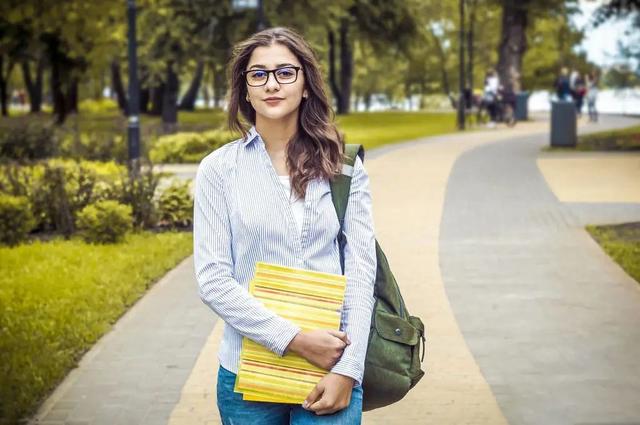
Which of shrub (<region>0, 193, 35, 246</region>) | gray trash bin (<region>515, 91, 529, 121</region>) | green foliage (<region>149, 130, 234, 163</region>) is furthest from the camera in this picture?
gray trash bin (<region>515, 91, 529, 121</region>)

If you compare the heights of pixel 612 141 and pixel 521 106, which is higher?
pixel 521 106

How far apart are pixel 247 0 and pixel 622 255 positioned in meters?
16.4

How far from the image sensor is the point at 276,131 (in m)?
3.18

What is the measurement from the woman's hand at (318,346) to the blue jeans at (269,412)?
0.15m

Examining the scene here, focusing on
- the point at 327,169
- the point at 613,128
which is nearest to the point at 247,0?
the point at 613,128

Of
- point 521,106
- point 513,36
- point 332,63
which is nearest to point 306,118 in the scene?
point 521,106

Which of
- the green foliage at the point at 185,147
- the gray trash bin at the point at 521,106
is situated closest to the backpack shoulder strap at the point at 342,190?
the green foliage at the point at 185,147

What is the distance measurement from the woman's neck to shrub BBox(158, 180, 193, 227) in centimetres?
1036

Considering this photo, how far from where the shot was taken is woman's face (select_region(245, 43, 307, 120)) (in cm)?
312

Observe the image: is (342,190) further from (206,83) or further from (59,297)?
(206,83)

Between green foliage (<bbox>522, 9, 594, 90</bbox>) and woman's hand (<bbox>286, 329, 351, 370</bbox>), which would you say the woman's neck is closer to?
woman's hand (<bbox>286, 329, 351, 370</bbox>)

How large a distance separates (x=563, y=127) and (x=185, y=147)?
27.4ft

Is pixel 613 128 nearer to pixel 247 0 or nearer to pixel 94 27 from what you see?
pixel 247 0

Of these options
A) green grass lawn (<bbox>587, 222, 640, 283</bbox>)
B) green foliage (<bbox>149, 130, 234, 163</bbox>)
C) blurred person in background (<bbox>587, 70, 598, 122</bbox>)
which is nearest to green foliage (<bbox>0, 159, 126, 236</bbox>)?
green grass lawn (<bbox>587, 222, 640, 283</bbox>)
